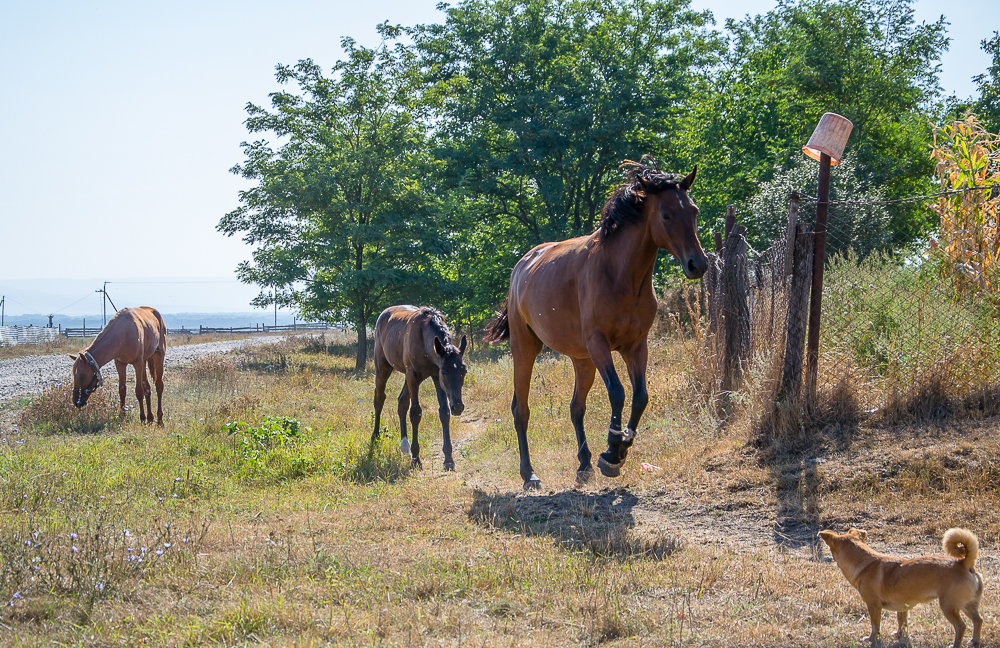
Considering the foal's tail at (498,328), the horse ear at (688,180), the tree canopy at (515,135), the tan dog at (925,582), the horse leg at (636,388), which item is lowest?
the tan dog at (925,582)

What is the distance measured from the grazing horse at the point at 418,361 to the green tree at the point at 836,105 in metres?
21.5

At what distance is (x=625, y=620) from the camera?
12.9 ft

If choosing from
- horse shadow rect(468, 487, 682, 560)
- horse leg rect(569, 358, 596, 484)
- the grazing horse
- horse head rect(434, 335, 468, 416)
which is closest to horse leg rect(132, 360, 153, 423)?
the grazing horse

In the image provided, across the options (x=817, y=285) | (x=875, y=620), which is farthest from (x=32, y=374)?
(x=875, y=620)

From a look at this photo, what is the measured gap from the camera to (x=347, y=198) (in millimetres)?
29516

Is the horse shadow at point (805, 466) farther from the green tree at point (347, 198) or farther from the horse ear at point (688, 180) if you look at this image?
the green tree at point (347, 198)

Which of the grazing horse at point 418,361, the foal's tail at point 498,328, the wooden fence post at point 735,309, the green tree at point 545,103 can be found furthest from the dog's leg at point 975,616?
the green tree at point 545,103

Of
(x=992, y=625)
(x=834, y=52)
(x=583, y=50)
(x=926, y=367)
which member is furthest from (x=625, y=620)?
(x=834, y=52)

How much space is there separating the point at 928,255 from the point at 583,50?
2299 centimetres

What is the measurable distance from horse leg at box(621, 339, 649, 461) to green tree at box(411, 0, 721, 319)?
2088cm

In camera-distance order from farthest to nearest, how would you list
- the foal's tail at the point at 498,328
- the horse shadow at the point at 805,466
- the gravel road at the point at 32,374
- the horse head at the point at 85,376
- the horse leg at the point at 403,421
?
the gravel road at the point at 32,374 < the horse head at the point at 85,376 < the horse leg at the point at 403,421 < the foal's tail at the point at 498,328 < the horse shadow at the point at 805,466

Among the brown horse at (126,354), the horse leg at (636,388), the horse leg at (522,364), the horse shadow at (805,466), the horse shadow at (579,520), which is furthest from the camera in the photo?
the brown horse at (126,354)

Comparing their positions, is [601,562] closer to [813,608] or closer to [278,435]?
[813,608]

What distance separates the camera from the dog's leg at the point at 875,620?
11.8 ft
